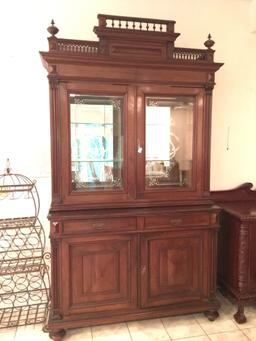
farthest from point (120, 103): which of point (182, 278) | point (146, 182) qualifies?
point (182, 278)

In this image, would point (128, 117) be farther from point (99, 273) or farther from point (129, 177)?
point (99, 273)

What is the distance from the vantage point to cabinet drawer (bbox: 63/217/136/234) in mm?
1992

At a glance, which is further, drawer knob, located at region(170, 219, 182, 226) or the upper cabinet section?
drawer knob, located at region(170, 219, 182, 226)

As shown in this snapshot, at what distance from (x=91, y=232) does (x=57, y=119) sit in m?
0.80

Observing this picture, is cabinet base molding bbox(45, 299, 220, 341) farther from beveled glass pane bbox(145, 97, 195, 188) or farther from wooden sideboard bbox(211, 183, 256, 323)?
beveled glass pane bbox(145, 97, 195, 188)

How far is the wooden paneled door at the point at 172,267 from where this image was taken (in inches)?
84.0

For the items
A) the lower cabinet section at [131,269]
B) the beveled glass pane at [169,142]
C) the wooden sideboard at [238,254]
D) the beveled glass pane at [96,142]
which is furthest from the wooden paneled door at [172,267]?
the beveled glass pane at [96,142]

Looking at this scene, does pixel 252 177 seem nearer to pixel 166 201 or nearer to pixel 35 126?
pixel 166 201

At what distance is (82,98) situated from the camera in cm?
207

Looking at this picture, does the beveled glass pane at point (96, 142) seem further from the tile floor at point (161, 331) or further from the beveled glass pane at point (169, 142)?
the tile floor at point (161, 331)

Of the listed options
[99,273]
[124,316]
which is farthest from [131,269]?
[124,316]

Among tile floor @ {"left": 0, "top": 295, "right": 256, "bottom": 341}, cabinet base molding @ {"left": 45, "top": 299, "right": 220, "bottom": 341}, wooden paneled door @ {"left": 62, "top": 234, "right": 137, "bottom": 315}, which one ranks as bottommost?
tile floor @ {"left": 0, "top": 295, "right": 256, "bottom": 341}

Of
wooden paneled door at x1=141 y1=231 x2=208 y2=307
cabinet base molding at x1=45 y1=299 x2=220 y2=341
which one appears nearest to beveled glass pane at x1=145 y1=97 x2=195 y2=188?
wooden paneled door at x1=141 y1=231 x2=208 y2=307

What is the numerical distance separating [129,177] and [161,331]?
3.75ft
